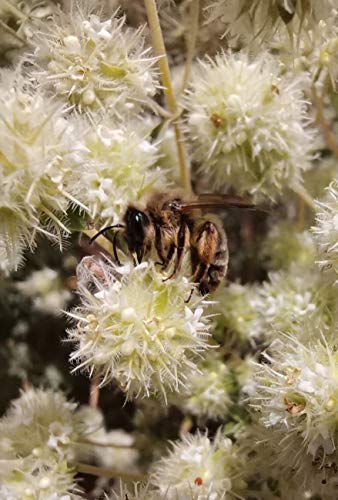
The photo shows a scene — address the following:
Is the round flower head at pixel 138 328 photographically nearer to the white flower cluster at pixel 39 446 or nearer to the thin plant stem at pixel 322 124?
the white flower cluster at pixel 39 446

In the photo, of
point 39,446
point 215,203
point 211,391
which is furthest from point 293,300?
point 39,446

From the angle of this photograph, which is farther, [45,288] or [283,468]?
[45,288]

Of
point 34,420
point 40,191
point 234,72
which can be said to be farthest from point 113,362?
point 234,72

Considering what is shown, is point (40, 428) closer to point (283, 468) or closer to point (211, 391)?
point (211, 391)

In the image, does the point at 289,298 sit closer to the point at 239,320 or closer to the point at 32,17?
the point at 239,320

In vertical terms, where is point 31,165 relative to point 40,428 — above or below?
above

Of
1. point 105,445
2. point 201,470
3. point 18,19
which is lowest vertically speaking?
point 105,445
